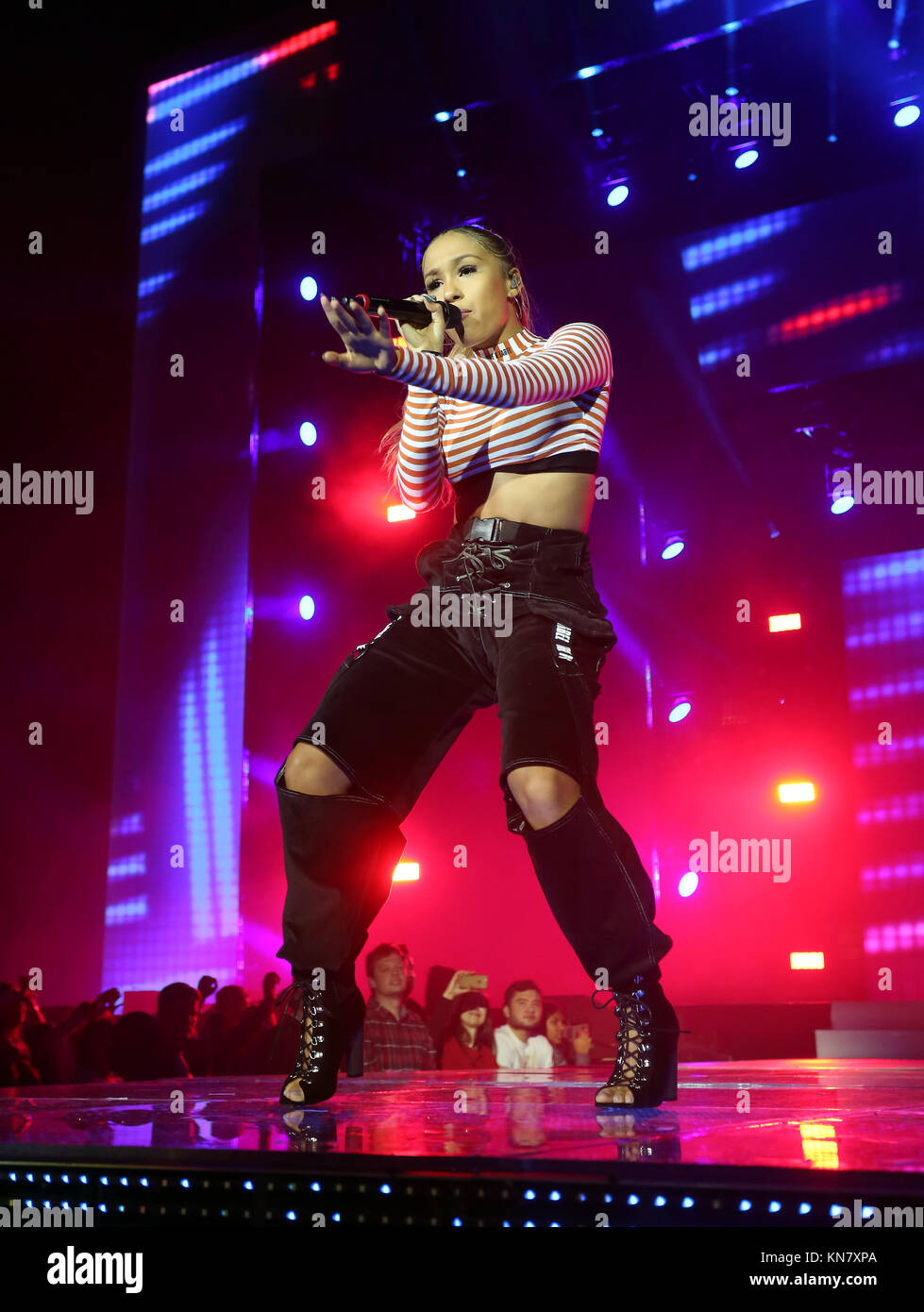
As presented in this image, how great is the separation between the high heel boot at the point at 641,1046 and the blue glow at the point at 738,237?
24.4 ft

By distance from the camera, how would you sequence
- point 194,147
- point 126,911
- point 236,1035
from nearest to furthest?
point 236,1035 < point 126,911 < point 194,147

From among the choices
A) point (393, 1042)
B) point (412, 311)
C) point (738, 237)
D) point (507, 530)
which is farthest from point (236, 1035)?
point (738, 237)

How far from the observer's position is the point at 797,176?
6.71 meters

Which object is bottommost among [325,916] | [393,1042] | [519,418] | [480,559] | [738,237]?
[393,1042]

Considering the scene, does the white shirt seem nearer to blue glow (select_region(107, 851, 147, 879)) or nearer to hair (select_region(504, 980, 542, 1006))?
hair (select_region(504, 980, 542, 1006))

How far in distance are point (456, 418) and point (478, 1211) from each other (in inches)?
65.6

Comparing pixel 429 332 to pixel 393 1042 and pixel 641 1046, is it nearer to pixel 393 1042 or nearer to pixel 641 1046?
pixel 641 1046

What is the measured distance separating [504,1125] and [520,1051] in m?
4.22

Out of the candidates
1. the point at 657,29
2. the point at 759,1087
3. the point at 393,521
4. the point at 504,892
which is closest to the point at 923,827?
the point at 504,892

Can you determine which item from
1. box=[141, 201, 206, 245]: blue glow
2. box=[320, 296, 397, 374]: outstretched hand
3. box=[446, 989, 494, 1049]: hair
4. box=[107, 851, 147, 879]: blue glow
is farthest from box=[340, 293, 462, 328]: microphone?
box=[141, 201, 206, 245]: blue glow

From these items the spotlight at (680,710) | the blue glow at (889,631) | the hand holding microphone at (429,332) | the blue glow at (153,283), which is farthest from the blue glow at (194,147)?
the hand holding microphone at (429,332)

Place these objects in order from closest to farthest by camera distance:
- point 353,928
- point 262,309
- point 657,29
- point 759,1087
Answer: point 353,928 < point 759,1087 < point 657,29 < point 262,309

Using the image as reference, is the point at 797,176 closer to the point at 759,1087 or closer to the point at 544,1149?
the point at 759,1087

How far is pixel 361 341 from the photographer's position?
187 cm
